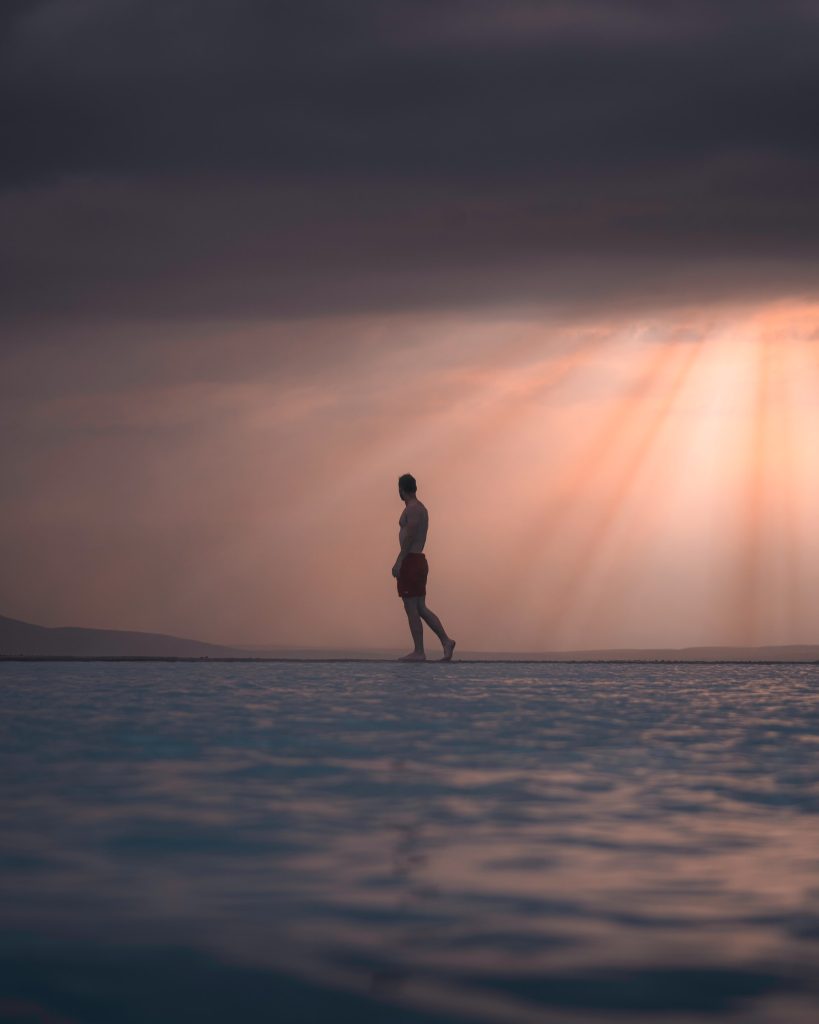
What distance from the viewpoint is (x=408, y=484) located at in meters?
18.7

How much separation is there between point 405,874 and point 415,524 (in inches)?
605

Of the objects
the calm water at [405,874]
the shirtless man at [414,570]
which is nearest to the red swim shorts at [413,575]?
the shirtless man at [414,570]

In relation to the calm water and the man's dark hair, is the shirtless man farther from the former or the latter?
the calm water

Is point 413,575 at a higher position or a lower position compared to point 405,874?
higher

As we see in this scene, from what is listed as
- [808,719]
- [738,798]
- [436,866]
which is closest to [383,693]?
[808,719]

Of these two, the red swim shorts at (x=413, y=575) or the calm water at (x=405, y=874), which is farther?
the red swim shorts at (x=413, y=575)

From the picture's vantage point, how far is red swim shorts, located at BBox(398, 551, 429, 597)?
1830 cm

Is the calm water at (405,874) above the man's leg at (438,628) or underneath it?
underneath

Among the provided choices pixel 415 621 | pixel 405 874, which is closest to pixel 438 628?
pixel 415 621

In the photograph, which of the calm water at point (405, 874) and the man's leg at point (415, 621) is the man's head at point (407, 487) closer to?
the man's leg at point (415, 621)

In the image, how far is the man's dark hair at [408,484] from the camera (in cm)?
1867

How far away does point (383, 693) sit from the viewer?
35.1 feet

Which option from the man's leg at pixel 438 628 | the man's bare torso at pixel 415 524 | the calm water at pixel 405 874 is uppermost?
the man's bare torso at pixel 415 524

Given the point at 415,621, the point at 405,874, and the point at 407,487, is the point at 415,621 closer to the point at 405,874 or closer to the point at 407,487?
the point at 407,487
